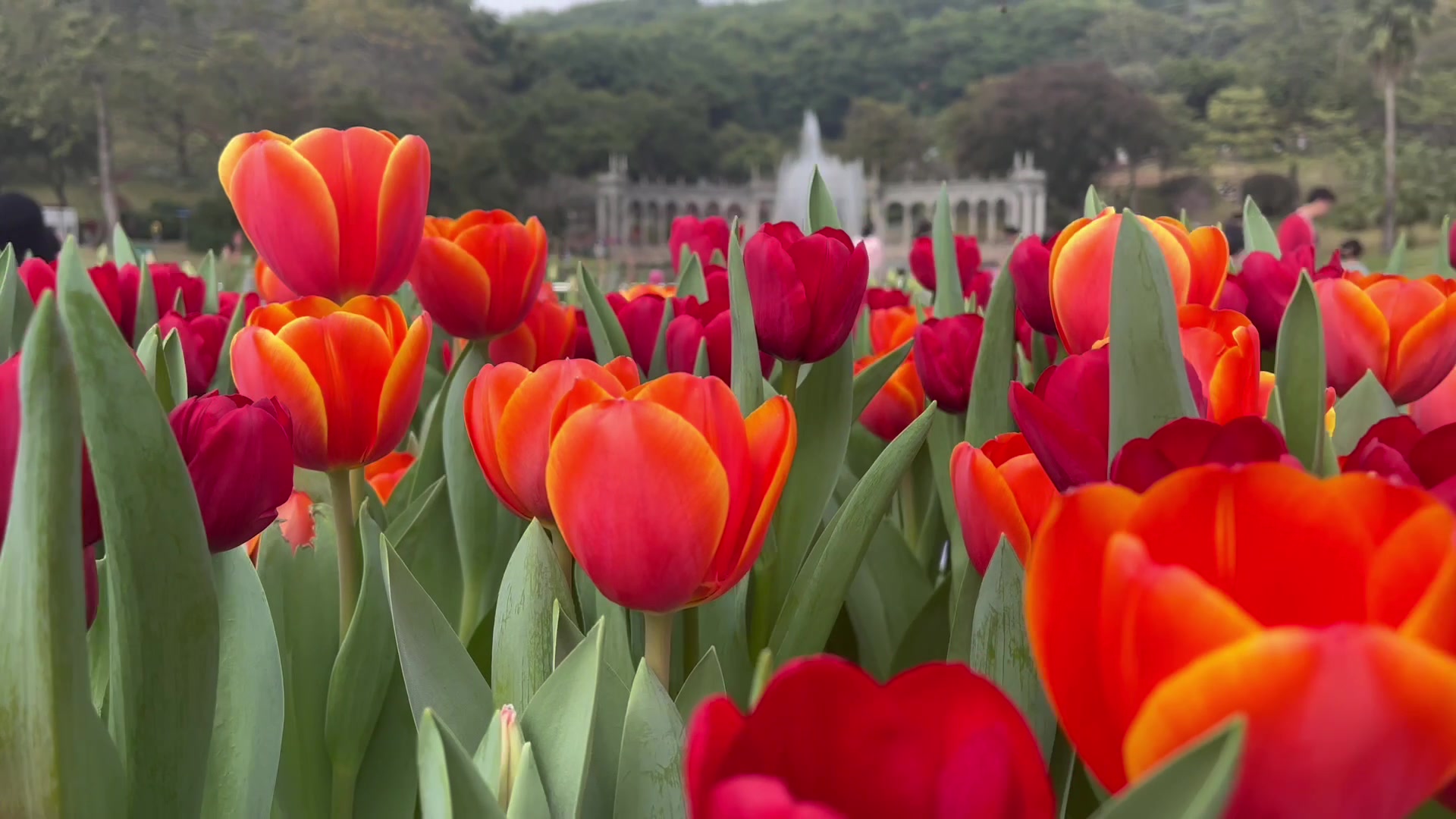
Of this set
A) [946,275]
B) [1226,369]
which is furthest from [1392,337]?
[946,275]

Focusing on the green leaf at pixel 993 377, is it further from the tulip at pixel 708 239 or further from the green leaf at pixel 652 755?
the tulip at pixel 708 239

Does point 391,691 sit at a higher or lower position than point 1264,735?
lower

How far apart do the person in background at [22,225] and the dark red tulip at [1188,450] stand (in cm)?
279

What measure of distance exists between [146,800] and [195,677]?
50 millimetres

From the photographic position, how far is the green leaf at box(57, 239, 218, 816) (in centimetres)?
32

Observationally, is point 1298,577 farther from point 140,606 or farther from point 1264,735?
point 140,606

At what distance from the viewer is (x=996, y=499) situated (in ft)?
1.34

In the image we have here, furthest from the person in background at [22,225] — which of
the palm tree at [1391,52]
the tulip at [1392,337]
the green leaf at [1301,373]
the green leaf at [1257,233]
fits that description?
the palm tree at [1391,52]

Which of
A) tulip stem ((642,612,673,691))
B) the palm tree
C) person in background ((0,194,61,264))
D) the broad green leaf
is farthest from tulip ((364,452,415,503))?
the palm tree

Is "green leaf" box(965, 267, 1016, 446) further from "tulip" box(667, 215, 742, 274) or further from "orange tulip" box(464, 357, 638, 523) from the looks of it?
"tulip" box(667, 215, 742, 274)

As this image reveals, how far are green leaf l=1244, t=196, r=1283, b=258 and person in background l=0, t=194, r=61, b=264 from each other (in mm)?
2427

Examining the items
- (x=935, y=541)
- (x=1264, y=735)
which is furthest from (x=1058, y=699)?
(x=935, y=541)

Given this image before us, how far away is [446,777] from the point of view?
30 cm

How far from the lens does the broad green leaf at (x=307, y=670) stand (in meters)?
0.59
